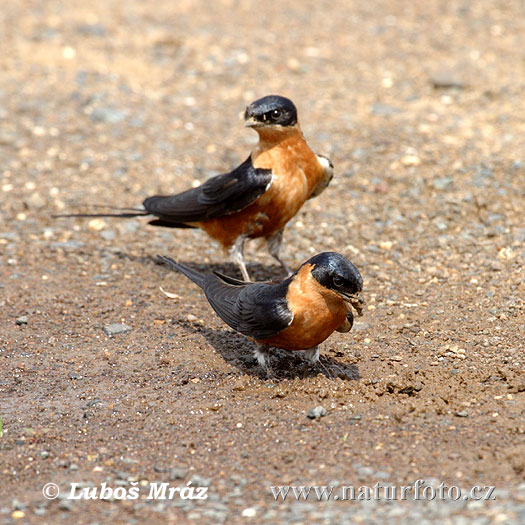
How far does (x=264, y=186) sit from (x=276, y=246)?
2.72 ft

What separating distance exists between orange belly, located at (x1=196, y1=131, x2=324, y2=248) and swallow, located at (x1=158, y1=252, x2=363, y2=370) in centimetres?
134

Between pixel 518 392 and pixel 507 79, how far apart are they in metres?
6.75

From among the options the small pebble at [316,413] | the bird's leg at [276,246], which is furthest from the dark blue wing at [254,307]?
the bird's leg at [276,246]

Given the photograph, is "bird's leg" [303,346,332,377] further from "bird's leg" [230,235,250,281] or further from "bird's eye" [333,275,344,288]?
"bird's leg" [230,235,250,281]

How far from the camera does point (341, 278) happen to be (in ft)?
17.3

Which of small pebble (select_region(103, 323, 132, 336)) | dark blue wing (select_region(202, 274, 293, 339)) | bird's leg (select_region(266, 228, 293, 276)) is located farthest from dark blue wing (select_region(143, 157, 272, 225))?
small pebble (select_region(103, 323, 132, 336))

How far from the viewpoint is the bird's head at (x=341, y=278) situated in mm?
5277

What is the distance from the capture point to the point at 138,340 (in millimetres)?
6457

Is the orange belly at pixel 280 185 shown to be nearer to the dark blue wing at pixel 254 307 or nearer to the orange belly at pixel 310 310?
the dark blue wing at pixel 254 307

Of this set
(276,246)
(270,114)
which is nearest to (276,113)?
(270,114)

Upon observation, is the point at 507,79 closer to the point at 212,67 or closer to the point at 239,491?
the point at 212,67

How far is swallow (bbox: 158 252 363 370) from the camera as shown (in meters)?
5.31
